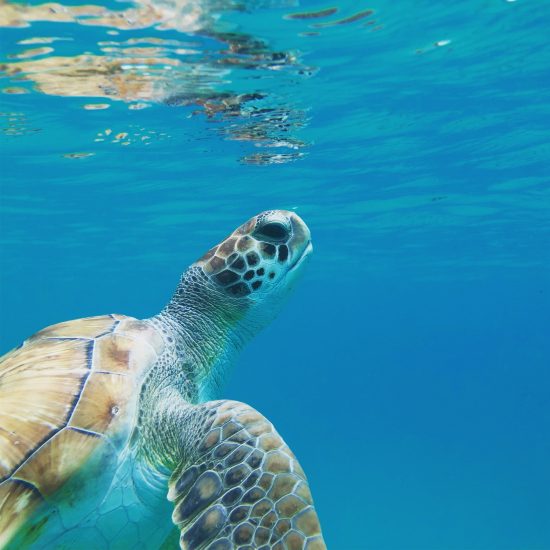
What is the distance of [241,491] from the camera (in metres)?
2.29

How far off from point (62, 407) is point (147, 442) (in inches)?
21.4

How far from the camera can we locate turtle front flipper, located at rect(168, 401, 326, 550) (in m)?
2.14

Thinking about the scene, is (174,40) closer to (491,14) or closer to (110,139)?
(491,14)

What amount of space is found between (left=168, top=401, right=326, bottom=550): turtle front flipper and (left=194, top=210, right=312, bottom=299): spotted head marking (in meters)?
1.22

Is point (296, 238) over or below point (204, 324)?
over


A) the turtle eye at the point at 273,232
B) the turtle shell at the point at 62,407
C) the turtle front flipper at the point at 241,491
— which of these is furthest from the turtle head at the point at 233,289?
the turtle front flipper at the point at 241,491

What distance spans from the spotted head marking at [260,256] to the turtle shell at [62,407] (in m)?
0.73

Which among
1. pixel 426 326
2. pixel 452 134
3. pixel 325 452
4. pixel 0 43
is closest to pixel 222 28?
pixel 0 43

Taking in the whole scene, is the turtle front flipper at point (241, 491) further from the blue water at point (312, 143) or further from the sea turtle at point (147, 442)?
the blue water at point (312, 143)

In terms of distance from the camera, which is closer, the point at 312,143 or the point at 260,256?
the point at 260,256

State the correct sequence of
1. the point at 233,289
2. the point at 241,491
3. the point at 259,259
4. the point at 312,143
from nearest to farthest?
1. the point at 241,491
2. the point at 259,259
3. the point at 233,289
4. the point at 312,143

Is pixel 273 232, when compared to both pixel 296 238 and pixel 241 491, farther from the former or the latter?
pixel 241 491

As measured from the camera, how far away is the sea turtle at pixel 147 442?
7.45ft

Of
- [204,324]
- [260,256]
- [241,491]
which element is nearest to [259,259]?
[260,256]
